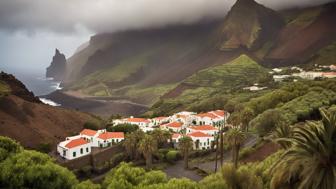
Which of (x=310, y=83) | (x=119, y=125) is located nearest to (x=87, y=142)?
(x=119, y=125)

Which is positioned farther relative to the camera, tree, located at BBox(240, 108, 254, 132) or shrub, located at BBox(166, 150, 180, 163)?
tree, located at BBox(240, 108, 254, 132)

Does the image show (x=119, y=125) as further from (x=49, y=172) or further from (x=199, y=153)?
(x=49, y=172)

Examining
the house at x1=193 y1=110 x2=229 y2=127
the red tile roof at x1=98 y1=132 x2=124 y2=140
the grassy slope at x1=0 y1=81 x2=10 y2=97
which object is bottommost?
the red tile roof at x1=98 y1=132 x2=124 y2=140

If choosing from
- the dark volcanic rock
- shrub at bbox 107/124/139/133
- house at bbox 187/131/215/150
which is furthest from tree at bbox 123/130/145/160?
the dark volcanic rock

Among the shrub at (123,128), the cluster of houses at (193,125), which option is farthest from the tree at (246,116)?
the shrub at (123,128)

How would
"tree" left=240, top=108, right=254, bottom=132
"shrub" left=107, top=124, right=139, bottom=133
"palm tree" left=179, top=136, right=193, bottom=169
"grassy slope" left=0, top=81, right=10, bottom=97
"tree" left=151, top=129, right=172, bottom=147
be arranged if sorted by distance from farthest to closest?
"grassy slope" left=0, top=81, right=10, bottom=97
"shrub" left=107, top=124, right=139, bottom=133
"tree" left=151, top=129, right=172, bottom=147
"tree" left=240, top=108, right=254, bottom=132
"palm tree" left=179, top=136, right=193, bottom=169

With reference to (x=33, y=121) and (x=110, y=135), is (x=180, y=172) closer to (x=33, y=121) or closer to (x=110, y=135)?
(x=110, y=135)

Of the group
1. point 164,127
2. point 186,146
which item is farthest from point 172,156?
point 164,127

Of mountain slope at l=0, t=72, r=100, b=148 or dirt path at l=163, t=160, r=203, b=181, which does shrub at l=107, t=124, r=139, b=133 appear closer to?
mountain slope at l=0, t=72, r=100, b=148
